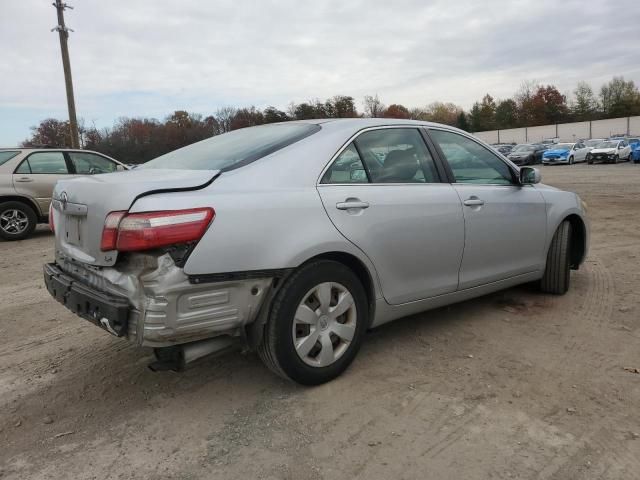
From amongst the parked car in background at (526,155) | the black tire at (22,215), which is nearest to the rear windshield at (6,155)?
the black tire at (22,215)

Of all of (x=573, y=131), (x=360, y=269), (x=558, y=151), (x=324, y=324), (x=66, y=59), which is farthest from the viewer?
(x=573, y=131)

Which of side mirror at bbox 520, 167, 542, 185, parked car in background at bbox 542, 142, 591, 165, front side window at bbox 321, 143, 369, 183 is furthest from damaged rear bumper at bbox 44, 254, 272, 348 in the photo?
parked car in background at bbox 542, 142, 591, 165

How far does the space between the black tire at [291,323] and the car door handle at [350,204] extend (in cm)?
33

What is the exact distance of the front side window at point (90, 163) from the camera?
32.7 ft

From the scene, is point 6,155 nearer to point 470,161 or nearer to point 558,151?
point 470,161

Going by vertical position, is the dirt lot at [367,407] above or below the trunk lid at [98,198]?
below

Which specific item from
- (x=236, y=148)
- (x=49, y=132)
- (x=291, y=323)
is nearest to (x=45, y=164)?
(x=236, y=148)

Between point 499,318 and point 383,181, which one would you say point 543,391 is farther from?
point 383,181

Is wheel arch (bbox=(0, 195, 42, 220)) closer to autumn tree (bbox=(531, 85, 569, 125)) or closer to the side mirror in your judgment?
the side mirror

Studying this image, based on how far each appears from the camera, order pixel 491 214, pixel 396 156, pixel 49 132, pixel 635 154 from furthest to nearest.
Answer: pixel 49 132 < pixel 635 154 < pixel 491 214 < pixel 396 156

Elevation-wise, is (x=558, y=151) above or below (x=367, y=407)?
below

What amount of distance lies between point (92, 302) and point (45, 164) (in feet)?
26.2

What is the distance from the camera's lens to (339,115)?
48312 mm

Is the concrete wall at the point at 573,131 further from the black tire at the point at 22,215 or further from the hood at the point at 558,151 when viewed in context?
the black tire at the point at 22,215
